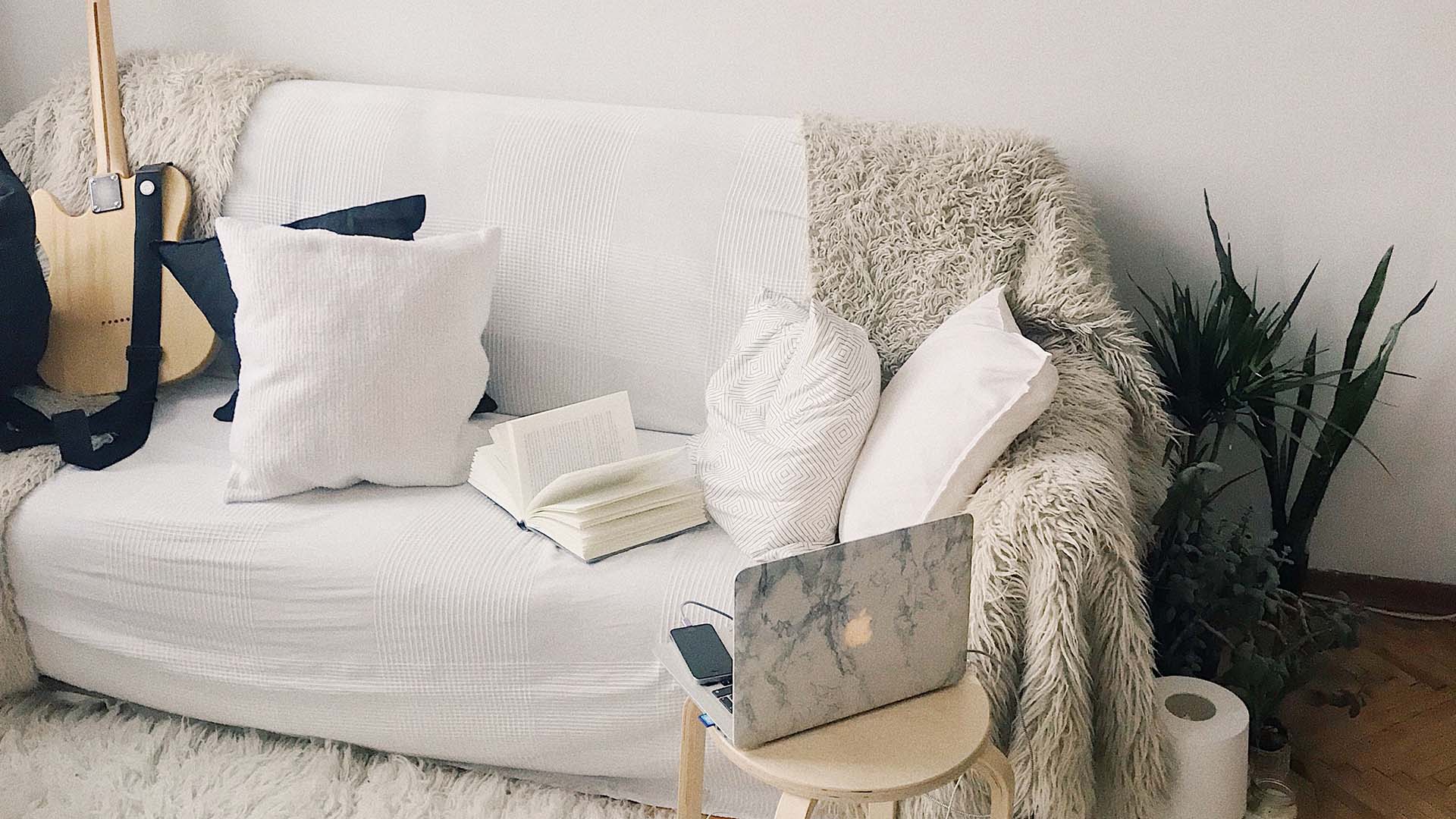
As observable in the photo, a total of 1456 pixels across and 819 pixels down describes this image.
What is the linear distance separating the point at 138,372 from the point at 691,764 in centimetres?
135

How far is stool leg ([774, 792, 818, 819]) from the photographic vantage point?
1.21 metres

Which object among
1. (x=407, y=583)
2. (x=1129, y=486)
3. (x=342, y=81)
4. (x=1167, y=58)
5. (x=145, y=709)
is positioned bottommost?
(x=145, y=709)

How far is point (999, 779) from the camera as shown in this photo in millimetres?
1337

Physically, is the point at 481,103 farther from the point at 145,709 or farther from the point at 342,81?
the point at 145,709

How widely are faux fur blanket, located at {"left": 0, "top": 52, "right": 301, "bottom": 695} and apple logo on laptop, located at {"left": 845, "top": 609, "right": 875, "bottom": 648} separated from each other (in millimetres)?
1601

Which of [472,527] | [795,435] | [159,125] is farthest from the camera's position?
[159,125]

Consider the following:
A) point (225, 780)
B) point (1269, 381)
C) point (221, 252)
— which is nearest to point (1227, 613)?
point (1269, 381)

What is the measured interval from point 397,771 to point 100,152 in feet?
4.33

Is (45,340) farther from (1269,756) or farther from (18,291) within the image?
(1269,756)

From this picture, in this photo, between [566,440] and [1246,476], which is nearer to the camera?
[566,440]

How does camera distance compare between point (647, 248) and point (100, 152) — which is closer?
point (647, 248)

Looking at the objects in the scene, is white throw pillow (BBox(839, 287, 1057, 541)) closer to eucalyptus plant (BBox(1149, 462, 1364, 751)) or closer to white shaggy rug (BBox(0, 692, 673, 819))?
eucalyptus plant (BBox(1149, 462, 1364, 751))

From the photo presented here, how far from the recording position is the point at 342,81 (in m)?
2.46

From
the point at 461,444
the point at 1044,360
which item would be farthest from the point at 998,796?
the point at 461,444
